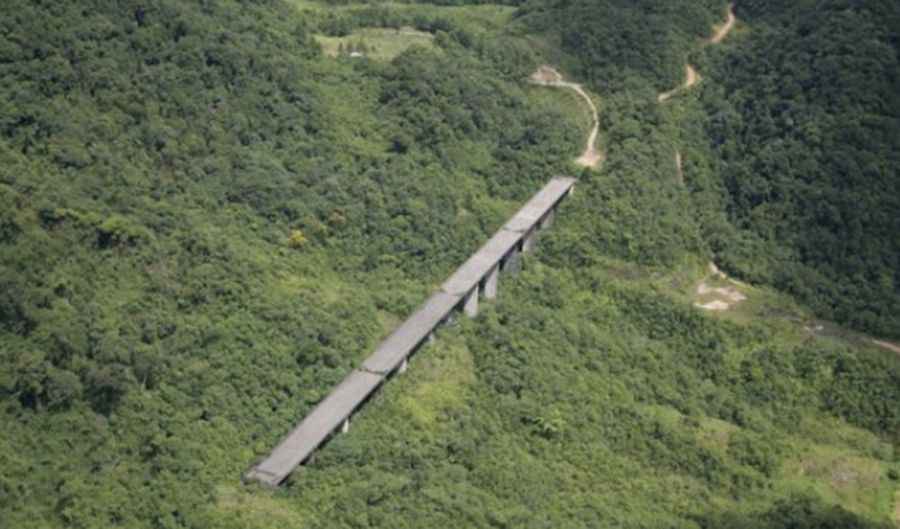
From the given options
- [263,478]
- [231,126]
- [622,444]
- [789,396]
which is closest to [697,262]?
[789,396]

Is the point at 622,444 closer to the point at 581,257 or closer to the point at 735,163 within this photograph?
the point at 581,257

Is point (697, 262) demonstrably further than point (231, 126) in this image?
Yes

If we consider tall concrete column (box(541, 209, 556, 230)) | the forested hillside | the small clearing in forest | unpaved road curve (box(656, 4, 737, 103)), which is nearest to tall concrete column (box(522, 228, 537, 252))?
tall concrete column (box(541, 209, 556, 230))

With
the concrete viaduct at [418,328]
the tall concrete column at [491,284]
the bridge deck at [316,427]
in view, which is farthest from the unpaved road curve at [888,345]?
the bridge deck at [316,427]

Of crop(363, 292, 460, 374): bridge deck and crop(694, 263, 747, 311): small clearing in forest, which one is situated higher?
crop(363, 292, 460, 374): bridge deck

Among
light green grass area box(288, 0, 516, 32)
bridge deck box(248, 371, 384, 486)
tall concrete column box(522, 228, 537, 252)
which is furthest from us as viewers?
light green grass area box(288, 0, 516, 32)

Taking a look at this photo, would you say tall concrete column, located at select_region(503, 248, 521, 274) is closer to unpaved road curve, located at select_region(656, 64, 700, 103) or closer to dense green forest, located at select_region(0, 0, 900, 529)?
dense green forest, located at select_region(0, 0, 900, 529)

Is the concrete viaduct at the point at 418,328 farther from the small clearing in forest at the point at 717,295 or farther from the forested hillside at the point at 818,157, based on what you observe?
the forested hillside at the point at 818,157

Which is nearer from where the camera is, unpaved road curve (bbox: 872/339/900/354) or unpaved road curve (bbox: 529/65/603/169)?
unpaved road curve (bbox: 872/339/900/354)
